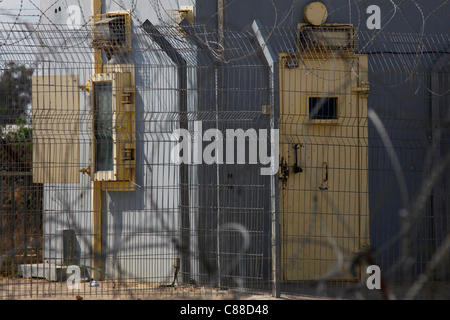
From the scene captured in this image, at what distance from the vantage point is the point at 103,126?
16.1ft

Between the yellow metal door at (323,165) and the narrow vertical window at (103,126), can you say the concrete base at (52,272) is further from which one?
the yellow metal door at (323,165)

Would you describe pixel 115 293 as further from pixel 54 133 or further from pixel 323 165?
A: pixel 323 165

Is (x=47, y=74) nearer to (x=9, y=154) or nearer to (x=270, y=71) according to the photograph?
(x=9, y=154)

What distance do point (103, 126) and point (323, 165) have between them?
2.89 metres

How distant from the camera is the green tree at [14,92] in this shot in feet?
15.8

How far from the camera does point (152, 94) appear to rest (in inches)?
212

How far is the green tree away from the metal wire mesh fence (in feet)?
0.06

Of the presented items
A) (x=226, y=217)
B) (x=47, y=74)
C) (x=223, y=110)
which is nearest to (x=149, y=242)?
(x=226, y=217)

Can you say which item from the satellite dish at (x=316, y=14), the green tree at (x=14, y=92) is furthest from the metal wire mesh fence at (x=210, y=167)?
the satellite dish at (x=316, y=14)

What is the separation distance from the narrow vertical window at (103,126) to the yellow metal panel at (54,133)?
248mm

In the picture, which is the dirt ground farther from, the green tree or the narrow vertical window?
the green tree

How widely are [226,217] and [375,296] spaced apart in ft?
6.38

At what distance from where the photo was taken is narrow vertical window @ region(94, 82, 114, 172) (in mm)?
4881

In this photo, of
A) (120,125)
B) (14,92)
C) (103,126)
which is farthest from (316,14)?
(14,92)
